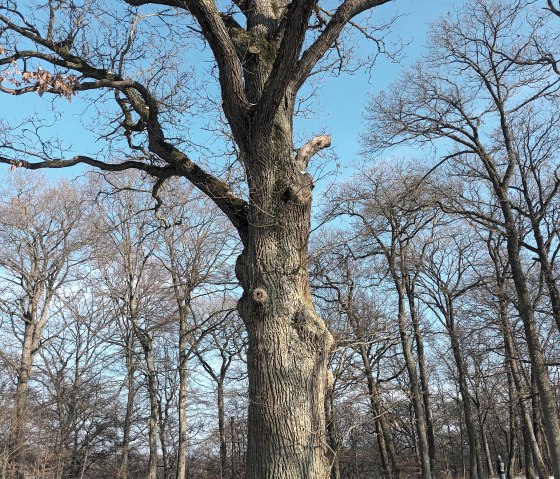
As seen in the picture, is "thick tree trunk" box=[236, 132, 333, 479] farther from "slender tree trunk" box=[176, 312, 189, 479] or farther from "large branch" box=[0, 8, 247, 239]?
"slender tree trunk" box=[176, 312, 189, 479]

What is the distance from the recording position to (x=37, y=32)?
535cm

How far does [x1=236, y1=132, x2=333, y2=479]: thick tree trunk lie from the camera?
3865 mm

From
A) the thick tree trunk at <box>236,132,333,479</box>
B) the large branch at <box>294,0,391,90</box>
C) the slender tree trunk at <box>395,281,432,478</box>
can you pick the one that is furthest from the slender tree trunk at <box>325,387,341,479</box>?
the slender tree trunk at <box>395,281,432,478</box>

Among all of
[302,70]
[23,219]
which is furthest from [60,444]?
[302,70]

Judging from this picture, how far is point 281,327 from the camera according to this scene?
4184 millimetres

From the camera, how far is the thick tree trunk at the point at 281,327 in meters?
3.87

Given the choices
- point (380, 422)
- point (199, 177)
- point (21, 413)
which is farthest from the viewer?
point (380, 422)

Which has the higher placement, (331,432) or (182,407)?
(182,407)

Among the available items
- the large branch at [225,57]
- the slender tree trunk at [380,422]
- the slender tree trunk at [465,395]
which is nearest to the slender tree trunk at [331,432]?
the large branch at [225,57]

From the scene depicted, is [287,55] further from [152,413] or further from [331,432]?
[152,413]

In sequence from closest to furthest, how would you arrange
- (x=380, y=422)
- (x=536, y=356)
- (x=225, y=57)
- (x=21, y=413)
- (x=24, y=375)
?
(x=225, y=57) → (x=536, y=356) → (x=21, y=413) → (x=24, y=375) → (x=380, y=422)

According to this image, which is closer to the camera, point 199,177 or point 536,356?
point 199,177

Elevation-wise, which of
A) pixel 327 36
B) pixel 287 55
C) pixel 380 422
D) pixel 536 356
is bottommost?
pixel 380 422

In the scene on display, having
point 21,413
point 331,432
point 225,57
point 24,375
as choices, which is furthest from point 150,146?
point 24,375
